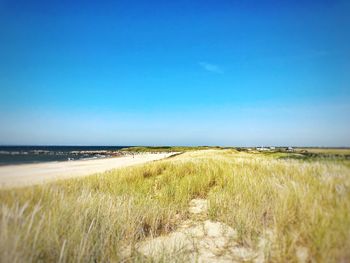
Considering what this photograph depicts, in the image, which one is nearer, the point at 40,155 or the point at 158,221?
the point at 158,221

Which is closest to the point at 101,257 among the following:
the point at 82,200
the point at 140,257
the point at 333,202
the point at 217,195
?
the point at 140,257

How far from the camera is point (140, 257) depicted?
8.58 ft

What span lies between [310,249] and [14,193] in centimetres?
270

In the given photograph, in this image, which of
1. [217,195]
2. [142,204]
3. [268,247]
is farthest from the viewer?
[217,195]

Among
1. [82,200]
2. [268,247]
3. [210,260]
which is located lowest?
[210,260]

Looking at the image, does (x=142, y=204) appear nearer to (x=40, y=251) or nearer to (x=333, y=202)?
(x=40, y=251)

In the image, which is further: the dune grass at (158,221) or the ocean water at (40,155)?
the ocean water at (40,155)

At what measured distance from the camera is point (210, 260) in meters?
2.79

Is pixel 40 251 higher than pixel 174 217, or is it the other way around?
pixel 40 251

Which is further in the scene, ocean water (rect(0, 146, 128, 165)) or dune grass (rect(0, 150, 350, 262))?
ocean water (rect(0, 146, 128, 165))

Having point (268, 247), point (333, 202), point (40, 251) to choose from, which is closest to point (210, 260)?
point (268, 247)

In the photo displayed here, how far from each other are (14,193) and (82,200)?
43.8 inches

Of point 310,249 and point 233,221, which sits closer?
point 310,249

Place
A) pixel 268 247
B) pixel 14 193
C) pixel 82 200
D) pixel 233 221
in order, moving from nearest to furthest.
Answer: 1. pixel 14 193
2. pixel 268 247
3. pixel 82 200
4. pixel 233 221
